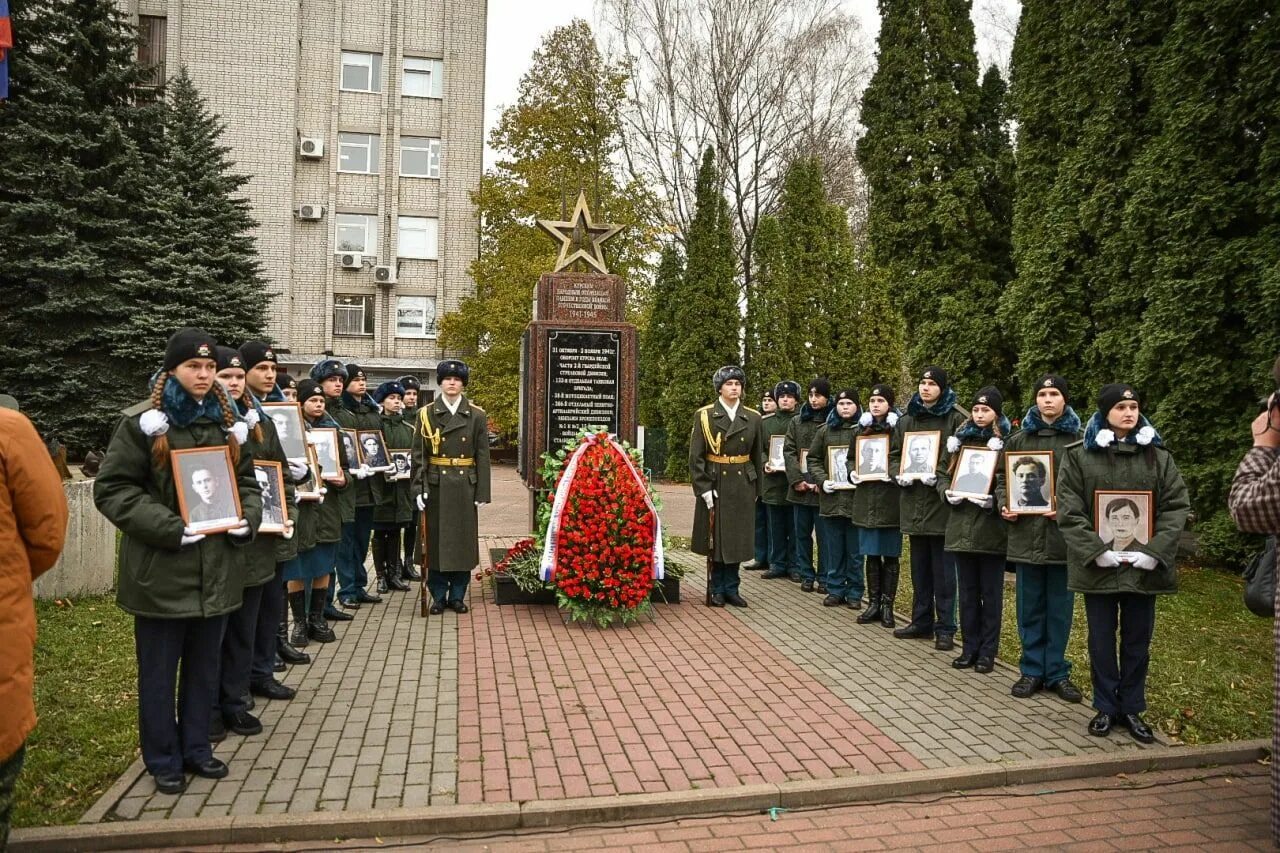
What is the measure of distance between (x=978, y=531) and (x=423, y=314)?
89.3ft

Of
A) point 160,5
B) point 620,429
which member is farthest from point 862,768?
point 160,5

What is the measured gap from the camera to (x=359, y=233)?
30.9m

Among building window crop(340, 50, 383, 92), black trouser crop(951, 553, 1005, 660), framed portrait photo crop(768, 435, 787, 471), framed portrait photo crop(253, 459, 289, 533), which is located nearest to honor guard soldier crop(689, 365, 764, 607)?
framed portrait photo crop(768, 435, 787, 471)

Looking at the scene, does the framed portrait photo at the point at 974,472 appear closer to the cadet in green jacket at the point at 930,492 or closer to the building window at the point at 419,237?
the cadet in green jacket at the point at 930,492

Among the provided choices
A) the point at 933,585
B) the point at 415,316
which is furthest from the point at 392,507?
the point at 415,316

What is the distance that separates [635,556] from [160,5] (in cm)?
2950

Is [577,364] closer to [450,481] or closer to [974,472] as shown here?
[450,481]

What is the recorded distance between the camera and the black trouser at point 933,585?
7.57 metres

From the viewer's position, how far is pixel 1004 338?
15.2 meters

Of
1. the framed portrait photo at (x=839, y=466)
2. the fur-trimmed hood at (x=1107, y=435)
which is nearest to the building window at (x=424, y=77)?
the framed portrait photo at (x=839, y=466)

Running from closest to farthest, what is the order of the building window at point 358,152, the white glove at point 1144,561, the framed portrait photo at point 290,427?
the white glove at point 1144,561, the framed portrait photo at point 290,427, the building window at point 358,152

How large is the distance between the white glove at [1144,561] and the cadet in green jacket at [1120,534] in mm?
23

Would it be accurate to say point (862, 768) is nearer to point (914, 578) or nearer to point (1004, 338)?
point (914, 578)

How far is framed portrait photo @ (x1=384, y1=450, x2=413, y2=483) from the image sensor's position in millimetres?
9172
